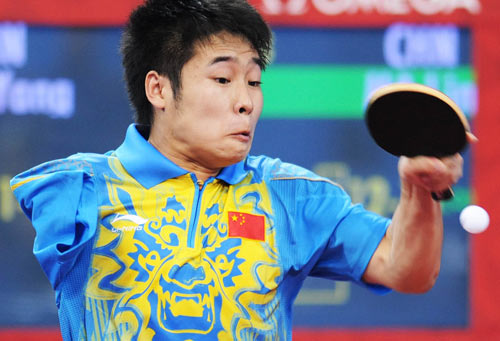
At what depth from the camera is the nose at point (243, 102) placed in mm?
1696

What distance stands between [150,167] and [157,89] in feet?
0.63

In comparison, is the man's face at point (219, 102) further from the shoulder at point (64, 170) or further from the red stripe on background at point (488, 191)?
the red stripe on background at point (488, 191)

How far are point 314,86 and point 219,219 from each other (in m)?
1.58

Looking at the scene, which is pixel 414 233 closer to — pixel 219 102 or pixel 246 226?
pixel 246 226

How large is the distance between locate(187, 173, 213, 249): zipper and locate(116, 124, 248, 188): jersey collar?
0.10 feet

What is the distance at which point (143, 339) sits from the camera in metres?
1.59

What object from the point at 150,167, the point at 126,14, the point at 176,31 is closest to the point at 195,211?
the point at 150,167

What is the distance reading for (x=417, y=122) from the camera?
1.49 m

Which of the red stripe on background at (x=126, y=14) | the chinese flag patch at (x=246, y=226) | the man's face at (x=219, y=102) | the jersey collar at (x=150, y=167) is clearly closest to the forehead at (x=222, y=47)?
the man's face at (x=219, y=102)

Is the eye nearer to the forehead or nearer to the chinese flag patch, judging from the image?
the forehead

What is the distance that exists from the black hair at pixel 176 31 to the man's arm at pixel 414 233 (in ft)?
1.45

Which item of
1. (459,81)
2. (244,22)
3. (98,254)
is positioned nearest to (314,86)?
(459,81)

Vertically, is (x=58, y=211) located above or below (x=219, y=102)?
below

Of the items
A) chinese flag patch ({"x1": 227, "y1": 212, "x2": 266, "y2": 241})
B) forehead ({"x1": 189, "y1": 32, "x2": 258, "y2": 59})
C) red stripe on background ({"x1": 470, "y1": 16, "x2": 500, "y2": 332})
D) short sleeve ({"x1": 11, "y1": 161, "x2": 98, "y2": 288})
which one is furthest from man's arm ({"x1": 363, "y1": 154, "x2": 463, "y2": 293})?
red stripe on background ({"x1": 470, "y1": 16, "x2": 500, "y2": 332})
